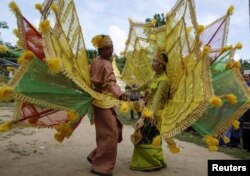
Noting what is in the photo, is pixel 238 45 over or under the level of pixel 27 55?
over

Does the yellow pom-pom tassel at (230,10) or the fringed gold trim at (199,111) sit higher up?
the yellow pom-pom tassel at (230,10)

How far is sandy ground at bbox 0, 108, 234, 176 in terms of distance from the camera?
5199 millimetres

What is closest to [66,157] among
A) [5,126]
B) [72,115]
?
[72,115]

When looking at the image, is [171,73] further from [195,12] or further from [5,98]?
[5,98]

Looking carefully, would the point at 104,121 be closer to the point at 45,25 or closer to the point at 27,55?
the point at 27,55

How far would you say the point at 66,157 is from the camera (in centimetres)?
607

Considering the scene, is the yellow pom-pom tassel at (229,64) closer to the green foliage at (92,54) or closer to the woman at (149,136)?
the woman at (149,136)

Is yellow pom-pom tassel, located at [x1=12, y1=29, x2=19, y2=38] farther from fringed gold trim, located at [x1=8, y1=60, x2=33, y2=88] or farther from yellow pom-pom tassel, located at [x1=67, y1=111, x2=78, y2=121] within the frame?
yellow pom-pom tassel, located at [x1=67, y1=111, x2=78, y2=121]

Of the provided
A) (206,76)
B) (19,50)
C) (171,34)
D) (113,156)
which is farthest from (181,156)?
(19,50)

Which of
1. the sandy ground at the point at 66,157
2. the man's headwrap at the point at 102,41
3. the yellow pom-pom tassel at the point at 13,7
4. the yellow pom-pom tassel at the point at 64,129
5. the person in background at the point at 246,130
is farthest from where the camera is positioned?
the person in background at the point at 246,130

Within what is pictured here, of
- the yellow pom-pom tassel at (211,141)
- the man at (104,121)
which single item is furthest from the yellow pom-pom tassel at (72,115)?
the yellow pom-pom tassel at (211,141)

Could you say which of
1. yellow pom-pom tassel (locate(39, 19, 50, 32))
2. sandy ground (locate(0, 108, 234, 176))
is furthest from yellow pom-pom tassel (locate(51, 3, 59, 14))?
sandy ground (locate(0, 108, 234, 176))

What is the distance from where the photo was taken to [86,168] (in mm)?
5316

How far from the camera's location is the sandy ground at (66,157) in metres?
5.20
